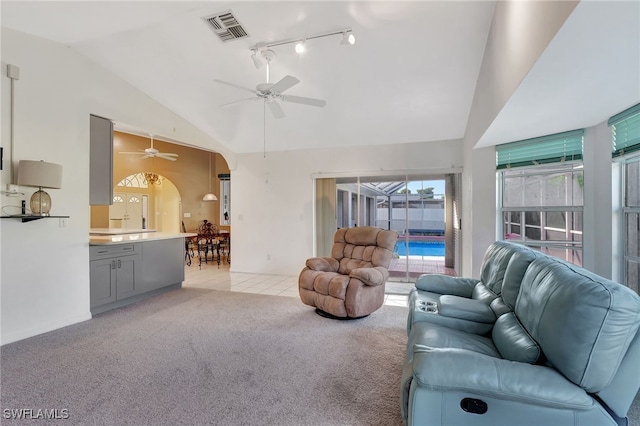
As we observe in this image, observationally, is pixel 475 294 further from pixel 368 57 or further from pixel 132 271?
pixel 132 271

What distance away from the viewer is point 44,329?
10.6ft

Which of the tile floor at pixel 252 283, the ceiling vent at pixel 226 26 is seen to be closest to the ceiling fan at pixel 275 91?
the ceiling vent at pixel 226 26

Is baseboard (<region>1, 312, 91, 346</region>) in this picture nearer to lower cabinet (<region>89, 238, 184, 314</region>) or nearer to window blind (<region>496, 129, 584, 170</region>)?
lower cabinet (<region>89, 238, 184, 314</region>)

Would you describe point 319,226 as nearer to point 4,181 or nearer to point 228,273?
point 228,273

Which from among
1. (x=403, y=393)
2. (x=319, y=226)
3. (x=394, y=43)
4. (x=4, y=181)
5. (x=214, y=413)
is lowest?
(x=214, y=413)

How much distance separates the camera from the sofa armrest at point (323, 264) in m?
3.98

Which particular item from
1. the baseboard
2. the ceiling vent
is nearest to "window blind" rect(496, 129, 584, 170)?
the ceiling vent

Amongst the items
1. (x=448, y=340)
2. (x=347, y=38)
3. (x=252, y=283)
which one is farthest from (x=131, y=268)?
(x=448, y=340)

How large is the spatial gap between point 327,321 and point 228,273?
3.52 m

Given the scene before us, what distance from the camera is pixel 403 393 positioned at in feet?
5.26

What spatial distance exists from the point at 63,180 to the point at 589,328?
472 cm

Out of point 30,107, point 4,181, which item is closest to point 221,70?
point 30,107

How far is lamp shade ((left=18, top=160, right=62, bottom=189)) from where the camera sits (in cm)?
297

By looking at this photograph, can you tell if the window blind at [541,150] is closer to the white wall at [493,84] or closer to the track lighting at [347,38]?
Result: the white wall at [493,84]
